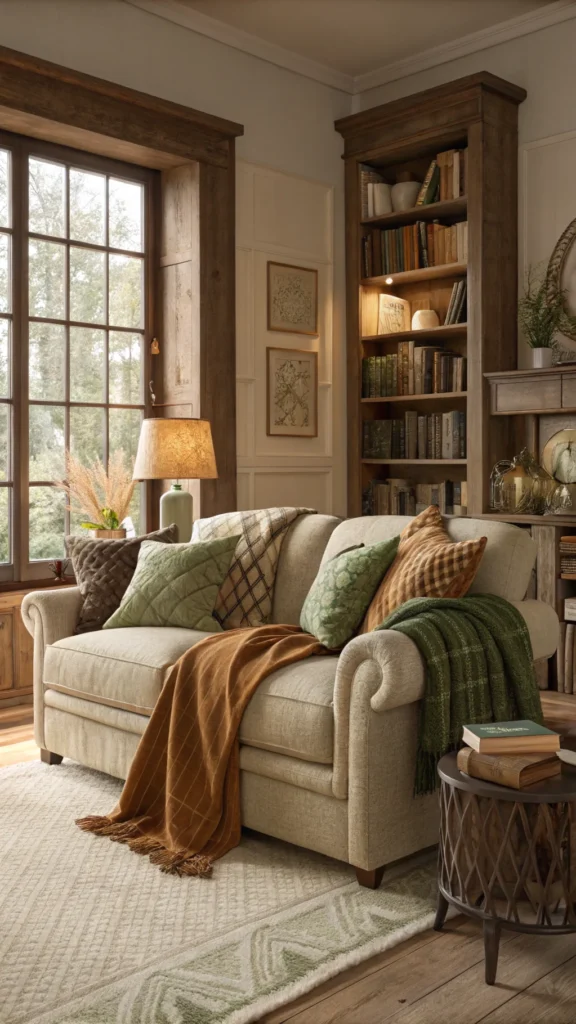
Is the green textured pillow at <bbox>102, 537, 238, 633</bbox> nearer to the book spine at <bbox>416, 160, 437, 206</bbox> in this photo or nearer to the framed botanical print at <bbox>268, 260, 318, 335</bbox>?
the framed botanical print at <bbox>268, 260, 318, 335</bbox>

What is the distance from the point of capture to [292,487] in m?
5.68

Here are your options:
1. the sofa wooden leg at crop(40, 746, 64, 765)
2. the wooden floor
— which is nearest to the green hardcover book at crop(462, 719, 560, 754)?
the wooden floor

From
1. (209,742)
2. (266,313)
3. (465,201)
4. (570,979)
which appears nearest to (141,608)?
(209,742)

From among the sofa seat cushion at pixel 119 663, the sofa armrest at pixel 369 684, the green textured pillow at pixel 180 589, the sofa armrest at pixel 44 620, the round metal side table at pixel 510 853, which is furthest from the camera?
the sofa armrest at pixel 44 620

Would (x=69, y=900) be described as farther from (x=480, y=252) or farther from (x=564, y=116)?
(x=564, y=116)

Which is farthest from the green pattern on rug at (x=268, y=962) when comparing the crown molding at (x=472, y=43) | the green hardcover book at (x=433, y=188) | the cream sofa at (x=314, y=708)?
the crown molding at (x=472, y=43)

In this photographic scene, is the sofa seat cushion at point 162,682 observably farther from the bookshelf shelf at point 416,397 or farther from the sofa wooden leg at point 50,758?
the bookshelf shelf at point 416,397

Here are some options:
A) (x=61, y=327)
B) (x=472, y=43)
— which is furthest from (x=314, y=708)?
(x=472, y=43)

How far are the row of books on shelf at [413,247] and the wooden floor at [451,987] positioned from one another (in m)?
3.87

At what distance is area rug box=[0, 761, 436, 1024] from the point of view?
2016mm

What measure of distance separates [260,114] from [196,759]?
3.83 metres

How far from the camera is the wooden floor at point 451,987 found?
1.96 meters

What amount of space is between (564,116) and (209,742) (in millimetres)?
3818

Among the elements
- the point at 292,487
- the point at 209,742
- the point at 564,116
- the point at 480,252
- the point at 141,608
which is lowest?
the point at 209,742
